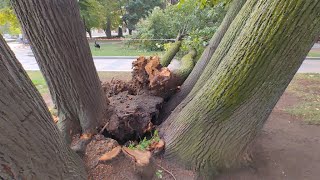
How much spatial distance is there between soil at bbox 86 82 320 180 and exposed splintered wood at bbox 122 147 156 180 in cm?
5

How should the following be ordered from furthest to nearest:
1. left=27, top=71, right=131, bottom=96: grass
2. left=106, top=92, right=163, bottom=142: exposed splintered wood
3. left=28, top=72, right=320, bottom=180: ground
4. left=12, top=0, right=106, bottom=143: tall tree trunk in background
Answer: left=27, top=71, right=131, bottom=96: grass < left=106, top=92, right=163, bottom=142: exposed splintered wood < left=28, top=72, right=320, bottom=180: ground < left=12, top=0, right=106, bottom=143: tall tree trunk in background

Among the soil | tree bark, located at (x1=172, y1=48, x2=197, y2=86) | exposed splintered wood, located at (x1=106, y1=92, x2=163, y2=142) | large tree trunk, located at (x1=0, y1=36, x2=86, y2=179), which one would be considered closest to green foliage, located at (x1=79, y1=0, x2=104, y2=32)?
tree bark, located at (x1=172, y1=48, x2=197, y2=86)

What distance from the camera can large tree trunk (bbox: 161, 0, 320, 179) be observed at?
207cm

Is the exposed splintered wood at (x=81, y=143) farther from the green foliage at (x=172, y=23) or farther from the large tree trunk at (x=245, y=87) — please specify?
the green foliage at (x=172, y=23)

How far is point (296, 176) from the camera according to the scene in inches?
127

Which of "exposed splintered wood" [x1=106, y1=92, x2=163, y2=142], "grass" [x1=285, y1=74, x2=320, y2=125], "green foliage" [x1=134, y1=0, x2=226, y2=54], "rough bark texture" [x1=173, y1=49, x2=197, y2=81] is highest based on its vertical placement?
"rough bark texture" [x1=173, y1=49, x2=197, y2=81]

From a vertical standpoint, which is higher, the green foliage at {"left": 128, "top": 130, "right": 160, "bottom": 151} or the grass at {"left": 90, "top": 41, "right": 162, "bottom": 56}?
the green foliage at {"left": 128, "top": 130, "right": 160, "bottom": 151}

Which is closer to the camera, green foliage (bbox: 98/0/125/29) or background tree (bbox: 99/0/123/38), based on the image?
green foliage (bbox: 98/0/125/29)

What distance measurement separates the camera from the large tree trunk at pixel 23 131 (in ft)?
4.49

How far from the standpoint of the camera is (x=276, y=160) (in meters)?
3.54

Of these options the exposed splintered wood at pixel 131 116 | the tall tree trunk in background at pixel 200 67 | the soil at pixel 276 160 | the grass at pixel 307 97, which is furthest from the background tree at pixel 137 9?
the exposed splintered wood at pixel 131 116

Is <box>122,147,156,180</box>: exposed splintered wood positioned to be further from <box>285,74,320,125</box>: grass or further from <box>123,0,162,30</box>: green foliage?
<box>123,0,162,30</box>: green foliage

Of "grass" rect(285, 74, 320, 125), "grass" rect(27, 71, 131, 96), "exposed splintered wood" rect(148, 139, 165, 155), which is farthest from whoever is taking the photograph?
"grass" rect(27, 71, 131, 96)

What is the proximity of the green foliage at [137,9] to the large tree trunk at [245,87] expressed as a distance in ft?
78.1
